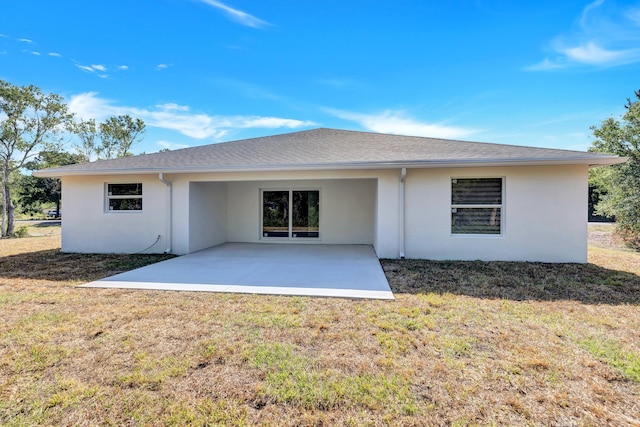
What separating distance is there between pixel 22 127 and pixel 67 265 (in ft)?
48.8

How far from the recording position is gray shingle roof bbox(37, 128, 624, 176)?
7.09 metres

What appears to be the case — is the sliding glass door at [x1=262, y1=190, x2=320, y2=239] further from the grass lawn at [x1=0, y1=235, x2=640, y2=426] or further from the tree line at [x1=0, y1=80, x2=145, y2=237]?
the tree line at [x1=0, y1=80, x2=145, y2=237]

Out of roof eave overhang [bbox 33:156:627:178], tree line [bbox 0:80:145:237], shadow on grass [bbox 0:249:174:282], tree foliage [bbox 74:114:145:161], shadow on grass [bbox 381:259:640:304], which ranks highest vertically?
tree foliage [bbox 74:114:145:161]

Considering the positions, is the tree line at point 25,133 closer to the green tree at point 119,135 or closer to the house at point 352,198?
the green tree at point 119,135

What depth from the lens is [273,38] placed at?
452 inches

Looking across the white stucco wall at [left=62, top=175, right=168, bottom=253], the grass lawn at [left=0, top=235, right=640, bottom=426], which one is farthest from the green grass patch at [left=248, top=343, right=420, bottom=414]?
the white stucco wall at [left=62, top=175, right=168, bottom=253]

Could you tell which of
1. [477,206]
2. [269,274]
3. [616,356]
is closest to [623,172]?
[477,206]

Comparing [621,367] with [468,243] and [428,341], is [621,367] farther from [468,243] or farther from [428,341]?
[468,243]

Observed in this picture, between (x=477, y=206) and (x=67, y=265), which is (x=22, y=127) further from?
(x=477, y=206)

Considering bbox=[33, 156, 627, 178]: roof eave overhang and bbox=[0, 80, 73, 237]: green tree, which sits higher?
bbox=[0, 80, 73, 237]: green tree

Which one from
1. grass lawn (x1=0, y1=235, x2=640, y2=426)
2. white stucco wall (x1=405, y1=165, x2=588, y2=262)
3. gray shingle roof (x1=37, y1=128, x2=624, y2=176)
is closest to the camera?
grass lawn (x1=0, y1=235, x2=640, y2=426)

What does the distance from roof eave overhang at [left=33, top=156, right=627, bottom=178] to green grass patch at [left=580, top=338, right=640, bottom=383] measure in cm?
478

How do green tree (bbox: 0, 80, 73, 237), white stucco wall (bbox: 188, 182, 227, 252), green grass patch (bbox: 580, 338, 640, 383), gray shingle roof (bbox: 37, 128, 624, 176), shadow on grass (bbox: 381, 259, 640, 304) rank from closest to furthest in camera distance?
green grass patch (bbox: 580, 338, 640, 383) → shadow on grass (bbox: 381, 259, 640, 304) → gray shingle roof (bbox: 37, 128, 624, 176) → white stucco wall (bbox: 188, 182, 227, 252) → green tree (bbox: 0, 80, 73, 237)

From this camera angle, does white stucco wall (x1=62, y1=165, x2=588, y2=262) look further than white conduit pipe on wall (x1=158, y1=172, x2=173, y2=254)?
No
